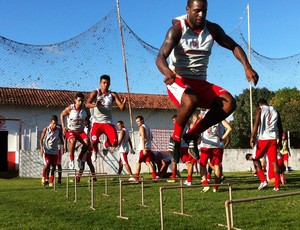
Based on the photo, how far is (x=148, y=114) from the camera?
3859 centimetres

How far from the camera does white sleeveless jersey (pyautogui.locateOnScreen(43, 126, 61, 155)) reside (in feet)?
48.2

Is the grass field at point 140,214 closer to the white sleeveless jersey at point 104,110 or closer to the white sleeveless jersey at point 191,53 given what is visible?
the white sleeveless jersey at point 191,53

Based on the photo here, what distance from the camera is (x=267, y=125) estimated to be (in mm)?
11477

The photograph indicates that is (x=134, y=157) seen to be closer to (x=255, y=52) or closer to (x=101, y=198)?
(x=255, y=52)

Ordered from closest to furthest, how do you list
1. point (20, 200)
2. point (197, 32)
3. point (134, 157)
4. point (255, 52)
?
point (197, 32), point (20, 200), point (255, 52), point (134, 157)

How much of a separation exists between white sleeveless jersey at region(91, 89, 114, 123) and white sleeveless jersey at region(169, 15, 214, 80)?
5195 mm

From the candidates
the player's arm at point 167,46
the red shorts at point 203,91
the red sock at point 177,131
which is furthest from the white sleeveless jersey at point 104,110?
the player's arm at point 167,46

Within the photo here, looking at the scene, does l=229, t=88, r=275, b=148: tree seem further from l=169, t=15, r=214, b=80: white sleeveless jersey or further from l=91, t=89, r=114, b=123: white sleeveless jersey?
l=169, t=15, r=214, b=80: white sleeveless jersey

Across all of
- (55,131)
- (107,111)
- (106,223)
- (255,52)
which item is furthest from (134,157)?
(106,223)

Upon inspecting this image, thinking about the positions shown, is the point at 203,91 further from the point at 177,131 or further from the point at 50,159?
the point at 50,159

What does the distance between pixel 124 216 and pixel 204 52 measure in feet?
9.12

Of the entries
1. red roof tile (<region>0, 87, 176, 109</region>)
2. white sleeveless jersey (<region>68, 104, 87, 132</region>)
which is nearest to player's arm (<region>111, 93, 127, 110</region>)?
white sleeveless jersey (<region>68, 104, 87, 132</region>)

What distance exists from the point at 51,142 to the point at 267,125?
7.27m

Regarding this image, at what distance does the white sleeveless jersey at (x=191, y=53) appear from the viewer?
5.55 meters
